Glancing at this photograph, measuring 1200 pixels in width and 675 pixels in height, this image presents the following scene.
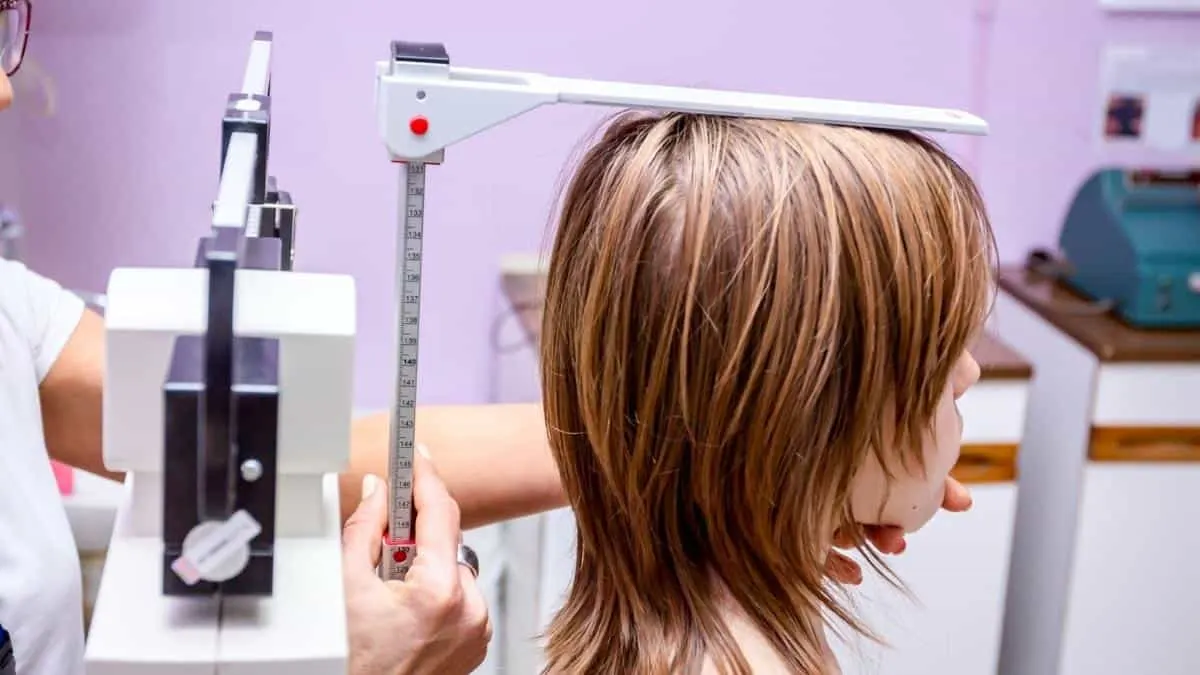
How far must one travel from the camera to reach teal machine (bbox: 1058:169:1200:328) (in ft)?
7.29

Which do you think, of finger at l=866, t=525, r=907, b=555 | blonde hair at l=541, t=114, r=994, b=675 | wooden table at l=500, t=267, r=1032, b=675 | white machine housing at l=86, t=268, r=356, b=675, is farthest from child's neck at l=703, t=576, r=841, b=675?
wooden table at l=500, t=267, r=1032, b=675

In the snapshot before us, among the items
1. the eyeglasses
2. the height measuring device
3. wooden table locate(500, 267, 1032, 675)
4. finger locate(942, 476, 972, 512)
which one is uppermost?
the eyeglasses

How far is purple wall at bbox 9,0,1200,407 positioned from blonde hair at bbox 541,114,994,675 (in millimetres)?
1279

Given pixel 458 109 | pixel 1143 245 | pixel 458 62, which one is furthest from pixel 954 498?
pixel 458 62

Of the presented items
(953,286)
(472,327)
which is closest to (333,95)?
(472,327)

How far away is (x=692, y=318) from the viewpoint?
34.6 inches

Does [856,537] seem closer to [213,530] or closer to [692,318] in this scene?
[692,318]

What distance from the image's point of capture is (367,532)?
975mm

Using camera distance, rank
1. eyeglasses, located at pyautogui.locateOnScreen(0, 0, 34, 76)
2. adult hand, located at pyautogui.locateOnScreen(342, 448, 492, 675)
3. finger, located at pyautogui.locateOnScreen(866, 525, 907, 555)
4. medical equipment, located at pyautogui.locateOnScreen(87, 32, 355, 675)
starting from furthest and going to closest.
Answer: eyeglasses, located at pyautogui.locateOnScreen(0, 0, 34, 76)
finger, located at pyautogui.locateOnScreen(866, 525, 907, 555)
adult hand, located at pyautogui.locateOnScreen(342, 448, 492, 675)
medical equipment, located at pyautogui.locateOnScreen(87, 32, 355, 675)

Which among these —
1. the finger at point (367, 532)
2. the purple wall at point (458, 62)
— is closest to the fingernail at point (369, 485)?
the finger at point (367, 532)

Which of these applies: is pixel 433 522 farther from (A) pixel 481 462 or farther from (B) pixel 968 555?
(B) pixel 968 555

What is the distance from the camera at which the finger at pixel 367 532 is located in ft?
3.03

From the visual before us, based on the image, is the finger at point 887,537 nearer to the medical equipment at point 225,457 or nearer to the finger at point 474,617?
the finger at point 474,617

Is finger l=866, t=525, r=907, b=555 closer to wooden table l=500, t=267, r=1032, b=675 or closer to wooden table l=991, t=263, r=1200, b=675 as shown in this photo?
wooden table l=500, t=267, r=1032, b=675
